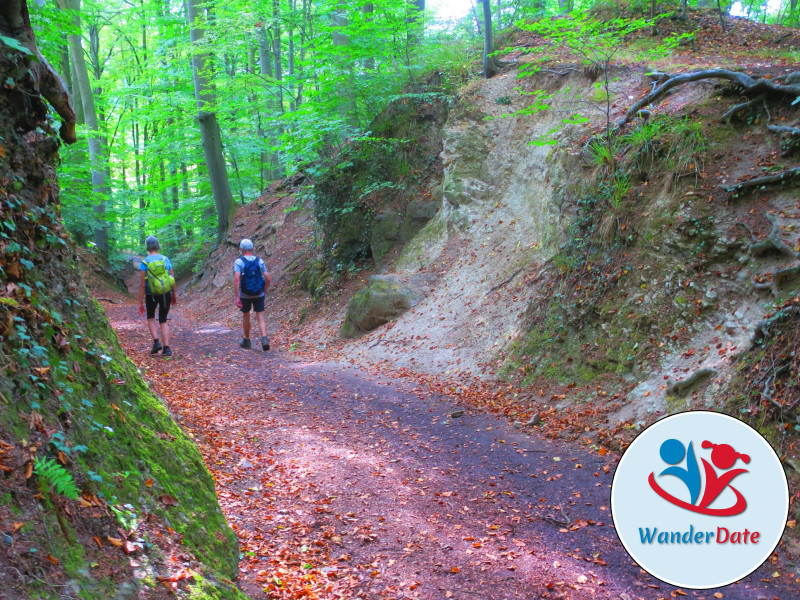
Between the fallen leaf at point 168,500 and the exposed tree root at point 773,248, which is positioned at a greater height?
the exposed tree root at point 773,248

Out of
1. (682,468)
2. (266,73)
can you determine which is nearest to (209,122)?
(266,73)

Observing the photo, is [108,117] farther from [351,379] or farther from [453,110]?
[351,379]

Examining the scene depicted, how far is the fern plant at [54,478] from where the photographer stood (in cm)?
224

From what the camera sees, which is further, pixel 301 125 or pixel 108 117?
pixel 108 117

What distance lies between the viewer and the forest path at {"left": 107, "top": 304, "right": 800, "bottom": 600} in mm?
3611

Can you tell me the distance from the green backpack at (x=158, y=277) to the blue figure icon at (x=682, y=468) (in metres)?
8.29

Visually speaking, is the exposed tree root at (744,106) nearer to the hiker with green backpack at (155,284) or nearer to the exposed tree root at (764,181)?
the exposed tree root at (764,181)

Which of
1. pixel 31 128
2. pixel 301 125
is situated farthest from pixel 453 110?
pixel 31 128

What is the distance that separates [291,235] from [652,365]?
1485cm

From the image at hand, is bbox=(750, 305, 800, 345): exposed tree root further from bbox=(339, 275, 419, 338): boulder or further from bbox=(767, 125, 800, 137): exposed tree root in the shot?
bbox=(339, 275, 419, 338): boulder

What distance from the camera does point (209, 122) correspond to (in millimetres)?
18719

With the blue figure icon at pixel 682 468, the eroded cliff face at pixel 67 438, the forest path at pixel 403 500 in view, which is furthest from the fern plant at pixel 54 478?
the blue figure icon at pixel 682 468

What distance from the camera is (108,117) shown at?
3002 cm

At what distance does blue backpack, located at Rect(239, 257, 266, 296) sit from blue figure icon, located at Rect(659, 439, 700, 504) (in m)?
8.62
